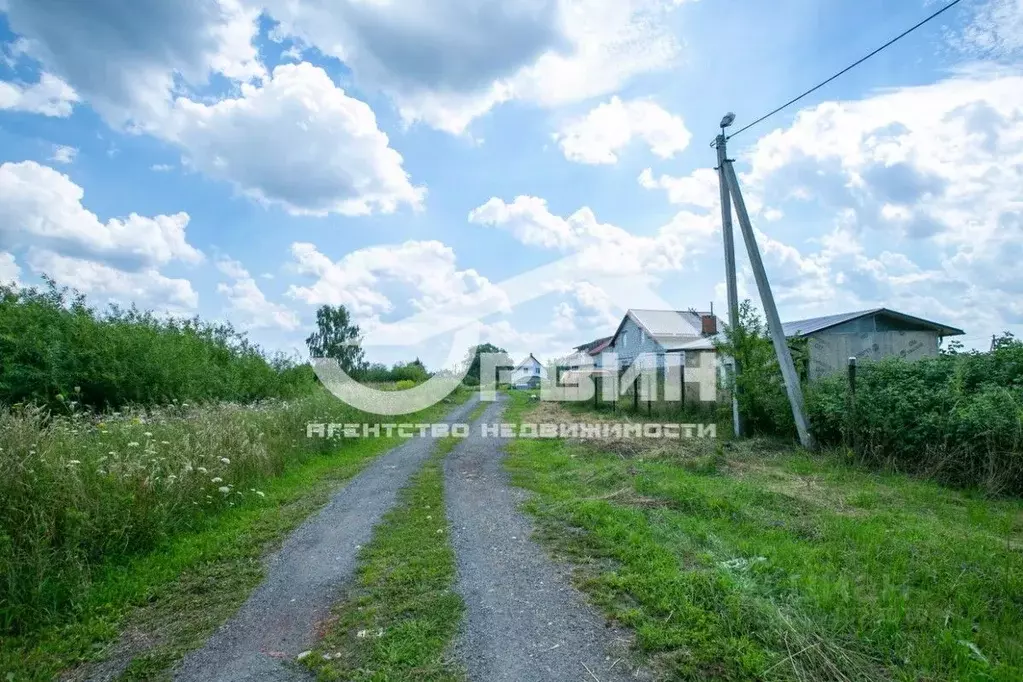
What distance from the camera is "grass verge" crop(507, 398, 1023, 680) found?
3.13 m

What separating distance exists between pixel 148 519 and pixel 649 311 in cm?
3200

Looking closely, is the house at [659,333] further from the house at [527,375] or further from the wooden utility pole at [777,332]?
the wooden utility pole at [777,332]

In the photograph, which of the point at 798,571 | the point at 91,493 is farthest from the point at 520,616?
the point at 91,493

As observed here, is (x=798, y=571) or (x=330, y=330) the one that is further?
(x=330, y=330)

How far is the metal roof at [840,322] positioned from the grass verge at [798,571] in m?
9.38

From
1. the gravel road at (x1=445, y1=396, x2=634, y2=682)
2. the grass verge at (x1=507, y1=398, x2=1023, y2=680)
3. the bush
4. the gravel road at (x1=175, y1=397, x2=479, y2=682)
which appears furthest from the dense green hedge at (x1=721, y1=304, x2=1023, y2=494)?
the gravel road at (x1=175, y1=397, x2=479, y2=682)

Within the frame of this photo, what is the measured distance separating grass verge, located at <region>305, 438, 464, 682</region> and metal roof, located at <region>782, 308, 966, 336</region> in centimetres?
1374

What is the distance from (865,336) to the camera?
55.3 feet

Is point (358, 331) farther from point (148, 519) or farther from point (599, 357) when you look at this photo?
point (148, 519)

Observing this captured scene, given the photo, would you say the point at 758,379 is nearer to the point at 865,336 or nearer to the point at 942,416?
the point at 942,416

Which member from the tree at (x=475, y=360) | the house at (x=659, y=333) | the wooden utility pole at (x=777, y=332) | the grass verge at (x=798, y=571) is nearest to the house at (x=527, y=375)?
the tree at (x=475, y=360)

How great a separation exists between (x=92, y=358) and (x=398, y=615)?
35.7 ft

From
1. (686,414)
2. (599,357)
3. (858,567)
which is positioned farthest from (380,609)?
(599,357)

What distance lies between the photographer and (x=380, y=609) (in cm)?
391
